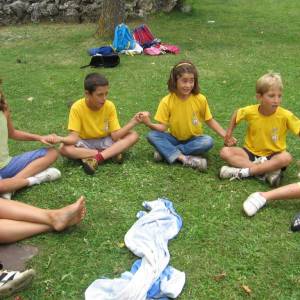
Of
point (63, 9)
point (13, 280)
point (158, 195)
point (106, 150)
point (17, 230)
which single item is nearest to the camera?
point (13, 280)

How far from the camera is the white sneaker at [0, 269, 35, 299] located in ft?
9.93

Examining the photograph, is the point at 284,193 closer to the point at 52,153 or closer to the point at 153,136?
the point at 153,136

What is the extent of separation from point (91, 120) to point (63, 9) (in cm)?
1092

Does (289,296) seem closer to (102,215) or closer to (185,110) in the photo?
(102,215)

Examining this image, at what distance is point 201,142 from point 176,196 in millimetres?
895

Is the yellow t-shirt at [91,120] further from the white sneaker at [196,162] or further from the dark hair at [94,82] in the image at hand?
the white sneaker at [196,162]

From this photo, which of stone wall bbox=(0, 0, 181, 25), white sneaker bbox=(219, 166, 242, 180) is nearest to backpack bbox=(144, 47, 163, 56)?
stone wall bbox=(0, 0, 181, 25)

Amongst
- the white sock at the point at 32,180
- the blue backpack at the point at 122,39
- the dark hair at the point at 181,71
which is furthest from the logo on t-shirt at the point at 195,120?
the blue backpack at the point at 122,39

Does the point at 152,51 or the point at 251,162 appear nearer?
the point at 251,162

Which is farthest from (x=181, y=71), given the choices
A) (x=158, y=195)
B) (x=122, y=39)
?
(x=122, y=39)

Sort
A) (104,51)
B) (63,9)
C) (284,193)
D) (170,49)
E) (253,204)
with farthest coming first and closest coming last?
1. (63,9)
2. (170,49)
3. (104,51)
4. (284,193)
5. (253,204)

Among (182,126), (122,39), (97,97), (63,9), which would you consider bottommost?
(63,9)

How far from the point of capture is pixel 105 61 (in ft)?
31.2

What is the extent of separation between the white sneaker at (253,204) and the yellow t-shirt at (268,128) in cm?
85
